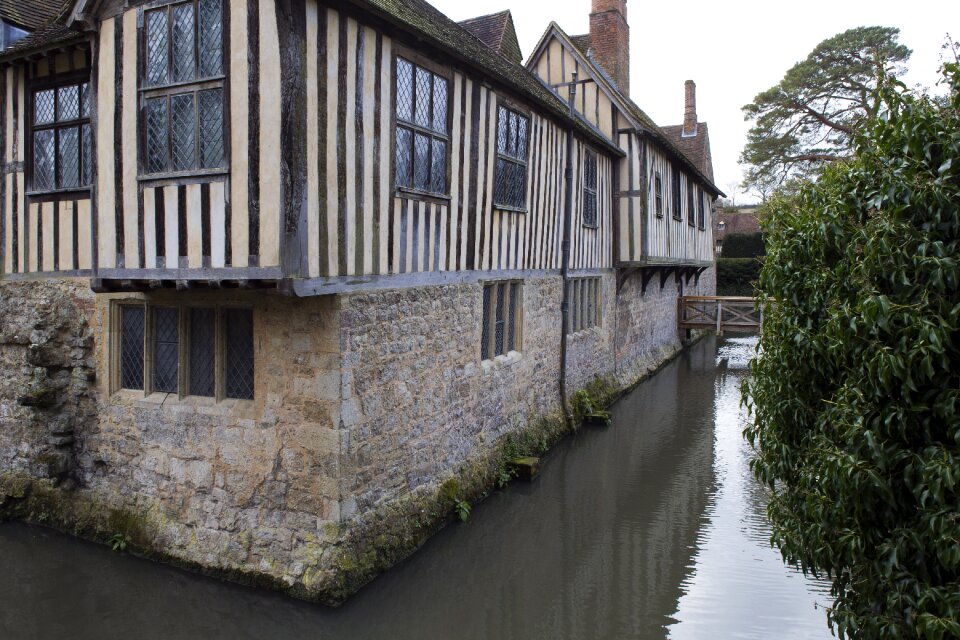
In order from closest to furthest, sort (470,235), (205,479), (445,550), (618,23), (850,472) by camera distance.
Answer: (850,472), (205,479), (445,550), (470,235), (618,23)

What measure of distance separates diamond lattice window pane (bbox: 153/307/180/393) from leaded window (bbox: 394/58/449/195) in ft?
8.01

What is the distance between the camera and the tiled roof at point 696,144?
2441cm

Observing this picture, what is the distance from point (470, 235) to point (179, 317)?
3.18 meters

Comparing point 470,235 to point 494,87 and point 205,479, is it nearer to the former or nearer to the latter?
point 494,87

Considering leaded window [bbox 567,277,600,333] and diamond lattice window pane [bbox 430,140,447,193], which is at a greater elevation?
diamond lattice window pane [bbox 430,140,447,193]

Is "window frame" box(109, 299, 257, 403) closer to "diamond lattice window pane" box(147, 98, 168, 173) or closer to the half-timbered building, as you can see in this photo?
the half-timbered building

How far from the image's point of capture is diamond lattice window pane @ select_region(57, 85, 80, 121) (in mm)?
6918

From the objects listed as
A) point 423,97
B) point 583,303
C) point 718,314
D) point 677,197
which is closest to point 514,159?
point 423,97

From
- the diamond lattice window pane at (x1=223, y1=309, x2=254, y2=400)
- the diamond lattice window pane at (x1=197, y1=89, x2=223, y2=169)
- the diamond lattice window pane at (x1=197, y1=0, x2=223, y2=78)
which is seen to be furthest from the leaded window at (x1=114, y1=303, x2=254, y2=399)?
the diamond lattice window pane at (x1=197, y1=0, x2=223, y2=78)

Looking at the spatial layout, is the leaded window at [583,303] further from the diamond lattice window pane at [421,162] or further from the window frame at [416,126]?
the diamond lattice window pane at [421,162]

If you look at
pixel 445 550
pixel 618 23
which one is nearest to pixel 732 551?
pixel 445 550

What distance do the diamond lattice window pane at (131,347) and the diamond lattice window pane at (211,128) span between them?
6.85ft

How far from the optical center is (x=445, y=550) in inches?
253

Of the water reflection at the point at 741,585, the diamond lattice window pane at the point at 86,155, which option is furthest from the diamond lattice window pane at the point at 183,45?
the water reflection at the point at 741,585
